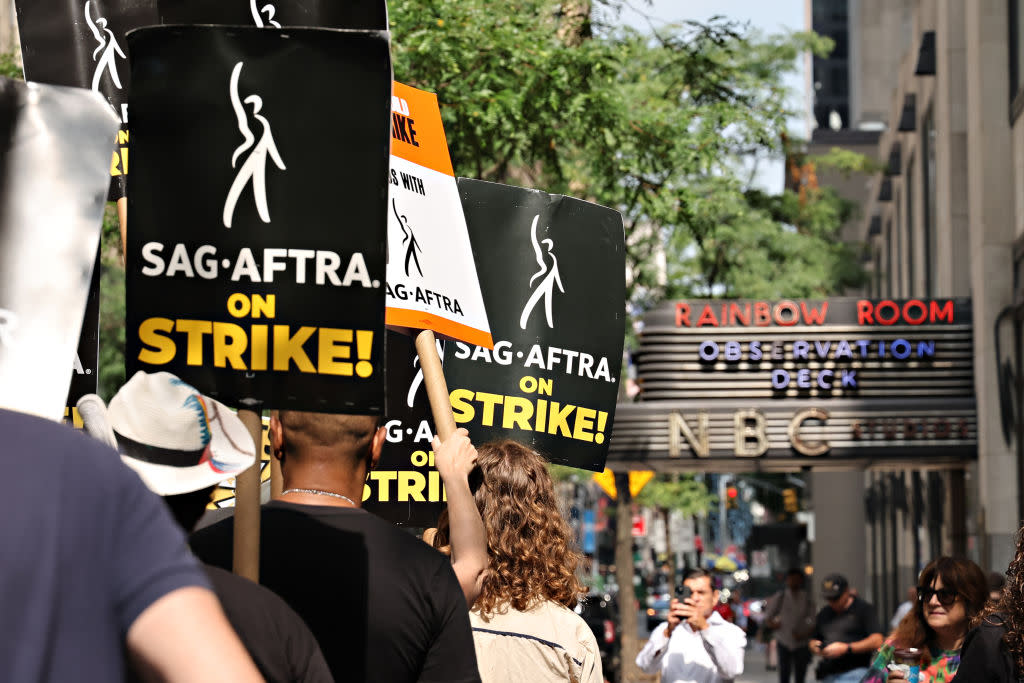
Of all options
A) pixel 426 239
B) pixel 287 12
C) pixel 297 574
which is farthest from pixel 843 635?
pixel 297 574

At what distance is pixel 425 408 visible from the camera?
6.78 m

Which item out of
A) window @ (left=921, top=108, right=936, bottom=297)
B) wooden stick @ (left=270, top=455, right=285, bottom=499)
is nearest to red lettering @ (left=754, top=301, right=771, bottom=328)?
window @ (left=921, top=108, right=936, bottom=297)

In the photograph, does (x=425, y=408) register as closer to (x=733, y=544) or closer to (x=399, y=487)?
(x=399, y=487)

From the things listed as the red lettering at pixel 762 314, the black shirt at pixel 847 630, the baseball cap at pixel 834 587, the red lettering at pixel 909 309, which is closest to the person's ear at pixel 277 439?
the black shirt at pixel 847 630

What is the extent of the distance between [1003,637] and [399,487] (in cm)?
269

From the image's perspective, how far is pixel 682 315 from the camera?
22.5 metres

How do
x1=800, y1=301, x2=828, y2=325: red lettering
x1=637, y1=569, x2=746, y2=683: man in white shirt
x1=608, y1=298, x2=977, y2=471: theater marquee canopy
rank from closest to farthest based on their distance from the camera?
x1=637, y1=569, x2=746, y2=683: man in white shirt < x1=608, y1=298, x2=977, y2=471: theater marquee canopy < x1=800, y1=301, x2=828, y2=325: red lettering

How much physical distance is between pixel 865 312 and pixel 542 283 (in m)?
16.0

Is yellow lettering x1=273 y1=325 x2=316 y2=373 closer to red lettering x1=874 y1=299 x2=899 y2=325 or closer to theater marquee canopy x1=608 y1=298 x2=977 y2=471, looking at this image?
theater marquee canopy x1=608 y1=298 x2=977 y2=471

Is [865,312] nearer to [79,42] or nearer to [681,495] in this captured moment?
[79,42]

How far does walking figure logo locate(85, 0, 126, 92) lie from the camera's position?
6.08 meters

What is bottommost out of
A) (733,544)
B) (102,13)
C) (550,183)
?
(733,544)

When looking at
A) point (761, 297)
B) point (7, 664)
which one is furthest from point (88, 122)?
point (761, 297)

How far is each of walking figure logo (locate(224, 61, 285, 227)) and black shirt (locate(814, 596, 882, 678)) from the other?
Result: 10.8m
